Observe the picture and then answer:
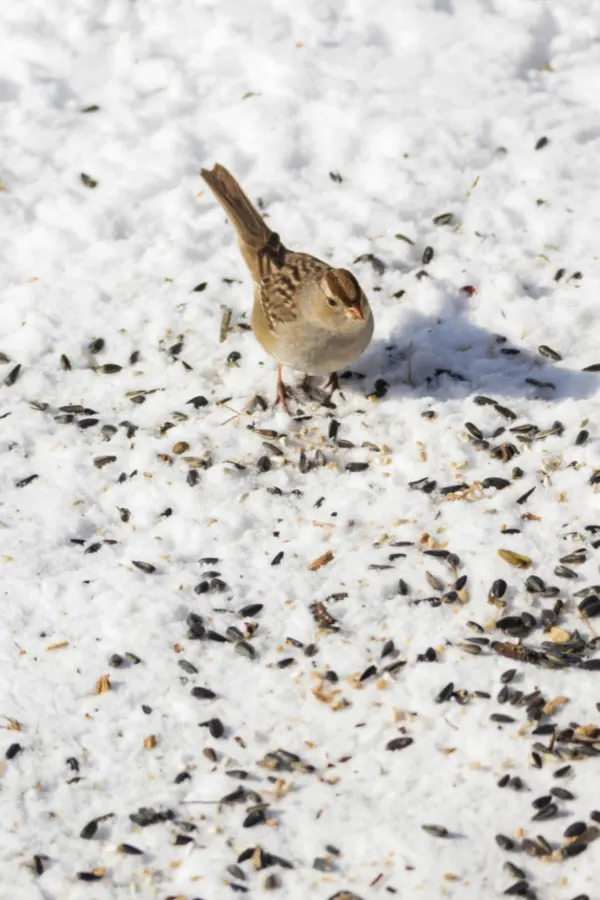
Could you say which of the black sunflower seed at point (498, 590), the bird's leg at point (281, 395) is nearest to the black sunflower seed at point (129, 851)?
the black sunflower seed at point (498, 590)

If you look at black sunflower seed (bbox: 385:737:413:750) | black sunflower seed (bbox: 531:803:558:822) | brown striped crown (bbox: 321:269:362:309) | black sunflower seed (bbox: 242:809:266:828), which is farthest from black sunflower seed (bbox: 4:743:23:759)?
brown striped crown (bbox: 321:269:362:309)

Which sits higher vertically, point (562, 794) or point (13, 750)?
point (562, 794)

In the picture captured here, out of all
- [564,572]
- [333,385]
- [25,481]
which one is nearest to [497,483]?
[564,572]

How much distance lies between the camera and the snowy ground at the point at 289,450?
3.72 metres

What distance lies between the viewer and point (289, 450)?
5.12m

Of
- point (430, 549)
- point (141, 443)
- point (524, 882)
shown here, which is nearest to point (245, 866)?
point (524, 882)

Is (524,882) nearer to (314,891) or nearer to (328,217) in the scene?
(314,891)

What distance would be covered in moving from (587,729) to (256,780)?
3.64ft

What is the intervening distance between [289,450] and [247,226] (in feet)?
3.92

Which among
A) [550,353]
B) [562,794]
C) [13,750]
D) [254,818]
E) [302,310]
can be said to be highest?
[302,310]

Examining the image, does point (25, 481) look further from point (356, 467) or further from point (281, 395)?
point (356, 467)

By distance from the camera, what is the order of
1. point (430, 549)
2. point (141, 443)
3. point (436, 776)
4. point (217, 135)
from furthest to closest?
1. point (217, 135)
2. point (141, 443)
3. point (430, 549)
4. point (436, 776)

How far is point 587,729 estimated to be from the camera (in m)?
3.82

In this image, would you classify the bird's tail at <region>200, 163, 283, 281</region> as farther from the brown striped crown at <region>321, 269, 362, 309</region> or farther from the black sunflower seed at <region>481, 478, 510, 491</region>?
the black sunflower seed at <region>481, 478, 510, 491</region>
